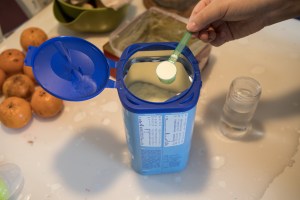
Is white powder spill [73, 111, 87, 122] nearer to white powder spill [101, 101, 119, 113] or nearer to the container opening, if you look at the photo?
white powder spill [101, 101, 119, 113]

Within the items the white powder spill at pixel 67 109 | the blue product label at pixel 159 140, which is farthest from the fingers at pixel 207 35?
the white powder spill at pixel 67 109

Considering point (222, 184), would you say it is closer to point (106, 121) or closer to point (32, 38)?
point (106, 121)

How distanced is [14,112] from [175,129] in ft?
0.88

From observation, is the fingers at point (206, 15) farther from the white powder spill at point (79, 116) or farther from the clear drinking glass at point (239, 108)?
the white powder spill at point (79, 116)

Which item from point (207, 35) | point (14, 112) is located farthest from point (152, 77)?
point (14, 112)

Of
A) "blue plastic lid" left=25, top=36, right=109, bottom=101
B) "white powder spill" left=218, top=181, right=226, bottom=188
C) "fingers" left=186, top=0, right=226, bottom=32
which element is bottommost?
"white powder spill" left=218, top=181, right=226, bottom=188

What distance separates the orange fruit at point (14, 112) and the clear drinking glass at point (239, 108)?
1.07 feet

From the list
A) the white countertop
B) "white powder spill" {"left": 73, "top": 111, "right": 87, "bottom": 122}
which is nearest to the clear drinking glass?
the white countertop

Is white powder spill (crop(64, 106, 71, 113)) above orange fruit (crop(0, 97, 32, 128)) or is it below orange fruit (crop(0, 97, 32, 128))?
below

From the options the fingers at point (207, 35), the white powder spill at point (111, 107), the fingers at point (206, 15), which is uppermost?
the fingers at point (206, 15)

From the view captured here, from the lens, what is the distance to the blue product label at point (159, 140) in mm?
373

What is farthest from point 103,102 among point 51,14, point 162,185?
point 51,14

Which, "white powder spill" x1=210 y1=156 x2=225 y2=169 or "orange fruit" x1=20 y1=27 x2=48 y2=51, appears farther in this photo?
"orange fruit" x1=20 y1=27 x2=48 y2=51

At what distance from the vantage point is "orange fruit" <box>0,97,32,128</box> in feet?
1.60
